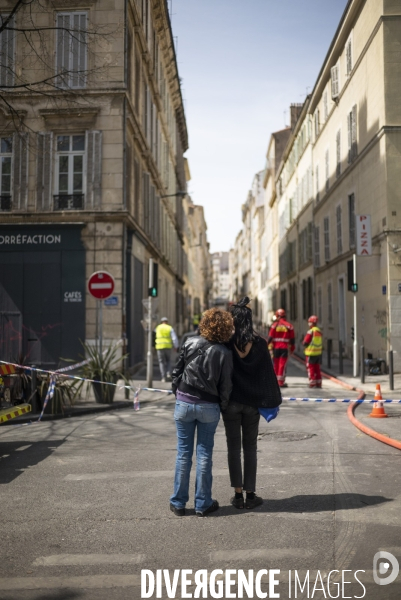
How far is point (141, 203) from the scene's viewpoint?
22.3m

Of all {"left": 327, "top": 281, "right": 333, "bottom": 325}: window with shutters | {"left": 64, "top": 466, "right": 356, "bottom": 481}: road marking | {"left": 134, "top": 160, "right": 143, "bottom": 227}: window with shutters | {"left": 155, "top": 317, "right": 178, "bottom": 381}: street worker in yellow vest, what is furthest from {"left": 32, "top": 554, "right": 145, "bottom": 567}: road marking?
{"left": 327, "top": 281, "right": 333, "bottom": 325}: window with shutters

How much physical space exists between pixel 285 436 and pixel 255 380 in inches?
138

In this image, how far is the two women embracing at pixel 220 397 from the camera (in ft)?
17.1

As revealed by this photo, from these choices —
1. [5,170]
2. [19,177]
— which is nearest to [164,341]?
[19,177]

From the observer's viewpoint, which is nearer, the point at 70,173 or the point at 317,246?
the point at 70,173

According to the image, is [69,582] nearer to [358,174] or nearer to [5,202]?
[5,202]

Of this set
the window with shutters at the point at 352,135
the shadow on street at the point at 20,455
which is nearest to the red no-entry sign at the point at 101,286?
the shadow on street at the point at 20,455

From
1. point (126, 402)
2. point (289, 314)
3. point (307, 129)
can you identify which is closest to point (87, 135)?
point (126, 402)

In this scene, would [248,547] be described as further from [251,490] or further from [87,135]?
[87,135]

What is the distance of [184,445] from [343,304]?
69.5ft

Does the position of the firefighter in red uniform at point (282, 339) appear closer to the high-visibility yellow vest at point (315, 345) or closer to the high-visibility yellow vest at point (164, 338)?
the high-visibility yellow vest at point (315, 345)

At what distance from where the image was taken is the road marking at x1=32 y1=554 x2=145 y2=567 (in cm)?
407

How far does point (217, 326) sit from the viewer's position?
210 inches

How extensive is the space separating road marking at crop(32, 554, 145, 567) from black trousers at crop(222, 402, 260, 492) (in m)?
1.45
